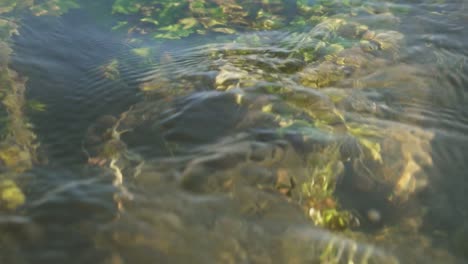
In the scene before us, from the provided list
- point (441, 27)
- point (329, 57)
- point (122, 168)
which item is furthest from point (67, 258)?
point (441, 27)

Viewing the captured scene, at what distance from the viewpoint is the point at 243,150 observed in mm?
2270

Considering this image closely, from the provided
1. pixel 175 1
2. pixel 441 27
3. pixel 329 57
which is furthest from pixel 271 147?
pixel 175 1

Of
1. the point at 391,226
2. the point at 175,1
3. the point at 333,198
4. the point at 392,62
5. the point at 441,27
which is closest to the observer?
the point at 391,226

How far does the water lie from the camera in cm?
176

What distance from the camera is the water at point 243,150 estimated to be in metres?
1.76

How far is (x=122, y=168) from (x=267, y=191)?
848 millimetres

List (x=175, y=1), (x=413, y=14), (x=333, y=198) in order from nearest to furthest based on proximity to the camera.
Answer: (x=333, y=198)
(x=413, y=14)
(x=175, y=1)

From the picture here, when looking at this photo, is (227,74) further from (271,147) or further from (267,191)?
(267,191)

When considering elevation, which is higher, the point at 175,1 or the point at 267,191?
the point at 175,1

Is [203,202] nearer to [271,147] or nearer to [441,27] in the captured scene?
[271,147]

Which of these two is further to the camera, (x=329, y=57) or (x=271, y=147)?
(x=329, y=57)

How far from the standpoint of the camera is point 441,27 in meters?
4.09

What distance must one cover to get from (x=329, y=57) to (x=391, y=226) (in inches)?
81.6

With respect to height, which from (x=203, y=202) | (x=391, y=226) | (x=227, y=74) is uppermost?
(x=227, y=74)
